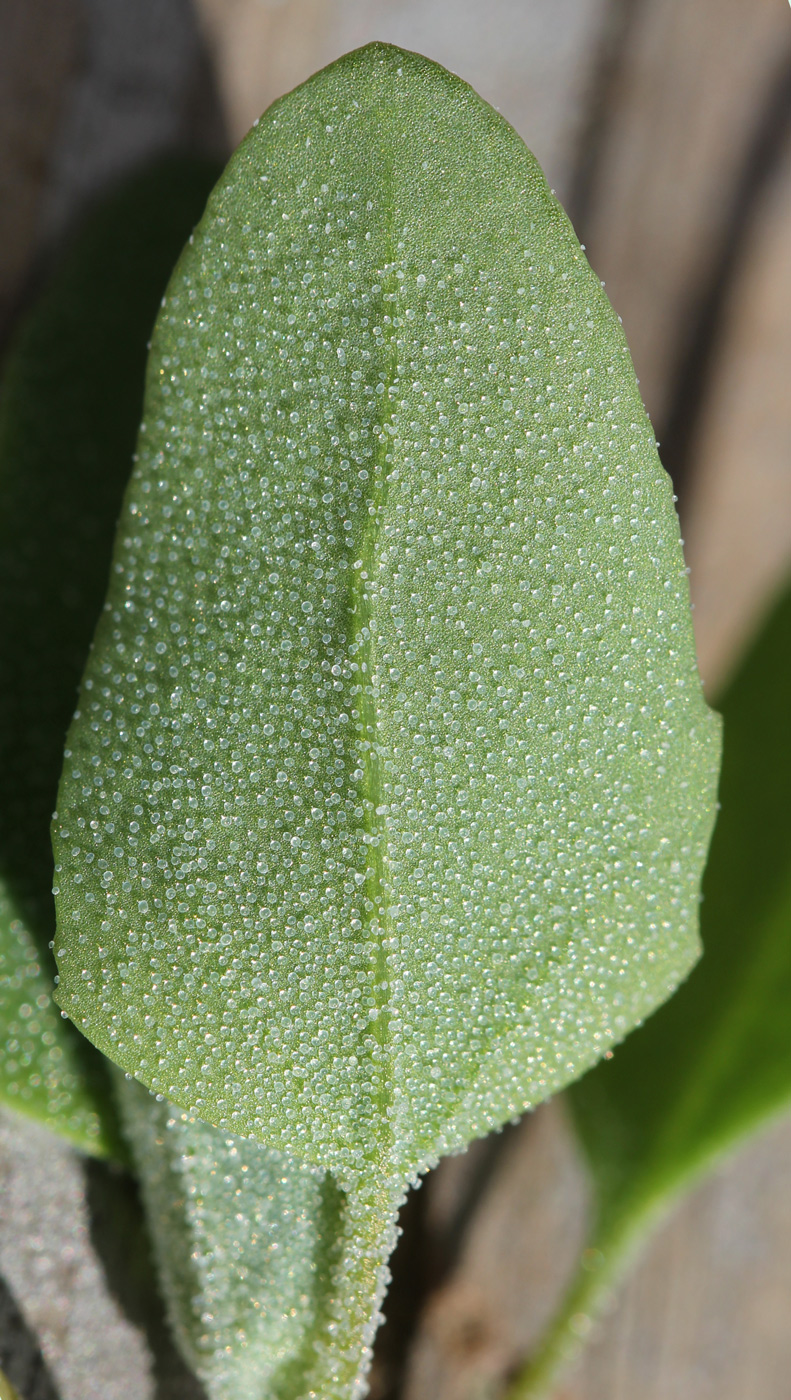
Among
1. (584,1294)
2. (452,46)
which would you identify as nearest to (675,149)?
(452,46)

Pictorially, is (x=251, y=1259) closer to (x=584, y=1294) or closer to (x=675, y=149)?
(x=584, y=1294)

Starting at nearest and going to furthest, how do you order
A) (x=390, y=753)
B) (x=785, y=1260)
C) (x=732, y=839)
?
(x=390, y=753) < (x=732, y=839) < (x=785, y=1260)

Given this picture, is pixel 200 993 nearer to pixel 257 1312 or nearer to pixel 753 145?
pixel 257 1312

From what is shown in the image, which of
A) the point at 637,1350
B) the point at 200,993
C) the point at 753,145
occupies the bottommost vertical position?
the point at 637,1350

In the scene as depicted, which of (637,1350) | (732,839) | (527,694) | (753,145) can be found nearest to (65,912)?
(527,694)

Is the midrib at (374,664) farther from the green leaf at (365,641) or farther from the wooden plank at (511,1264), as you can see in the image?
the wooden plank at (511,1264)
